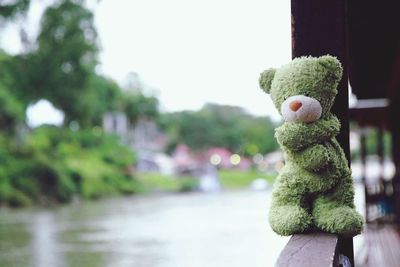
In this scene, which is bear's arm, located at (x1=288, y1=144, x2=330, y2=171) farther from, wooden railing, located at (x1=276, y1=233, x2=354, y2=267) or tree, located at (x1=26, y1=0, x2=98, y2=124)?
tree, located at (x1=26, y1=0, x2=98, y2=124)

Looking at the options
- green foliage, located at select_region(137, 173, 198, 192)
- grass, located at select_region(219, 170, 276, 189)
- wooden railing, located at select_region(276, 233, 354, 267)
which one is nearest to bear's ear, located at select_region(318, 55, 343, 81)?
wooden railing, located at select_region(276, 233, 354, 267)

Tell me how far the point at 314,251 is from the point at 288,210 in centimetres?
29

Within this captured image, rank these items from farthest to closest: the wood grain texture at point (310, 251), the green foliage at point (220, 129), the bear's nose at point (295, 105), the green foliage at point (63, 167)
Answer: the green foliage at point (220, 129), the green foliage at point (63, 167), the bear's nose at point (295, 105), the wood grain texture at point (310, 251)

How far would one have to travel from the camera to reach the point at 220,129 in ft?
224

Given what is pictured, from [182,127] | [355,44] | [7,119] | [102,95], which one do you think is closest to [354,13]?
[355,44]

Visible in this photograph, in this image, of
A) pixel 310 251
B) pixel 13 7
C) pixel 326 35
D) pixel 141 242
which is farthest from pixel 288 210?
pixel 13 7

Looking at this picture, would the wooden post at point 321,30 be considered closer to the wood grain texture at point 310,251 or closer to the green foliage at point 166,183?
the wood grain texture at point 310,251

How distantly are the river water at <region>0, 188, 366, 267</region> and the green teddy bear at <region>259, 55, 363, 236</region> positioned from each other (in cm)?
770

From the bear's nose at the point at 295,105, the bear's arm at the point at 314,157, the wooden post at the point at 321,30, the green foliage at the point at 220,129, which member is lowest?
the bear's arm at the point at 314,157

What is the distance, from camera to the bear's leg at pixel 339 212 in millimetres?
1867

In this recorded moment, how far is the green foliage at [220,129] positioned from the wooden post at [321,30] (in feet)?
200

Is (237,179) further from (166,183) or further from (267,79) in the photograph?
(267,79)

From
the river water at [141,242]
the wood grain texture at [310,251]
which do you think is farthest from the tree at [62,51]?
the wood grain texture at [310,251]

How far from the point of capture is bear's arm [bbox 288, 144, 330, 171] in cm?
185
